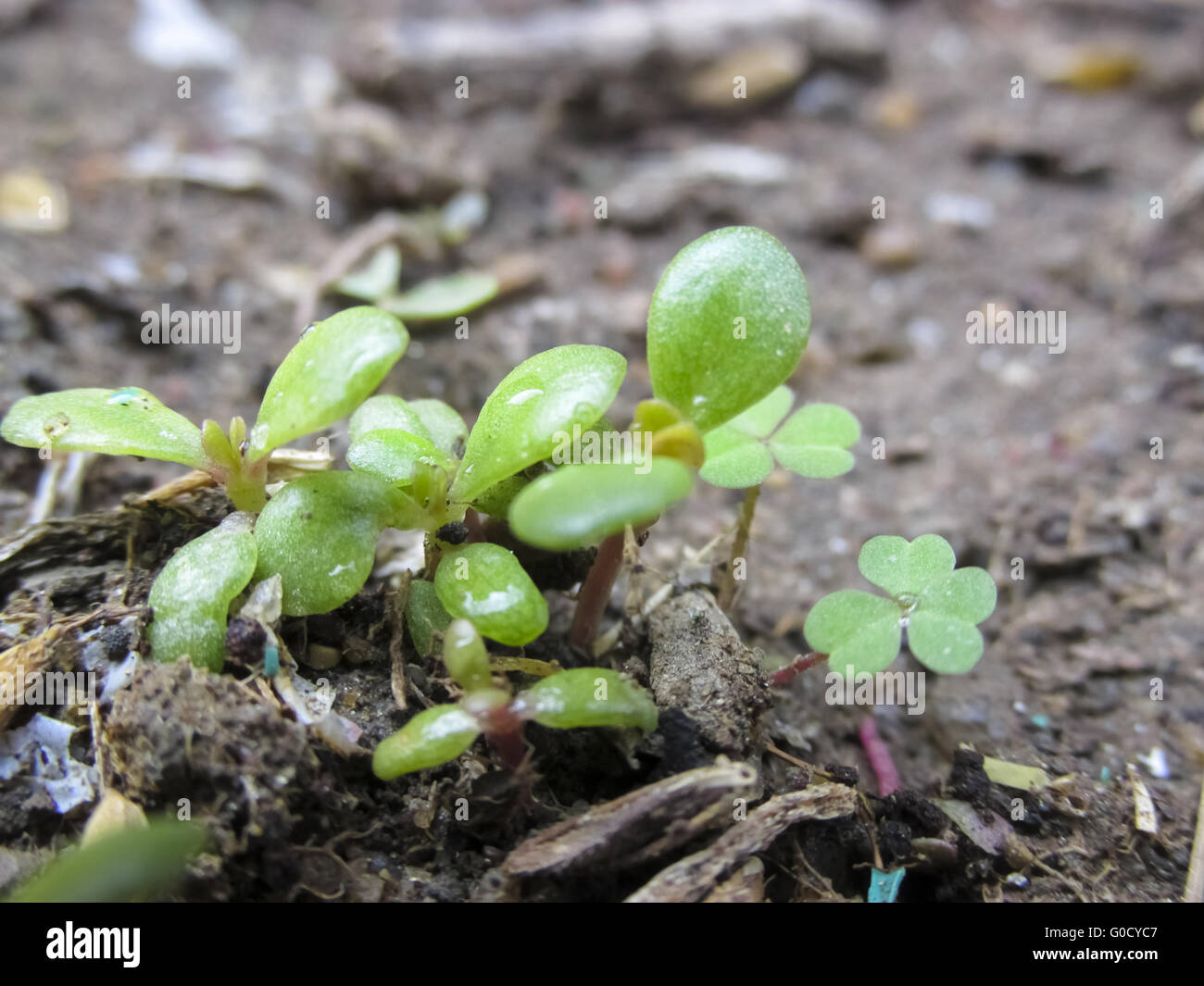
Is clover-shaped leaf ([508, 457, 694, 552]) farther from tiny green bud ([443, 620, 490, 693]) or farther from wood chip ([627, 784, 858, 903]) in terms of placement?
wood chip ([627, 784, 858, 903])

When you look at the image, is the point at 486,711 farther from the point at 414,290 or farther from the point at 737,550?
the point at 414,290

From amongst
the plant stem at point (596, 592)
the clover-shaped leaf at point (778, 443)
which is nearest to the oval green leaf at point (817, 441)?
the clover-shaped leaf at point (778, 443)

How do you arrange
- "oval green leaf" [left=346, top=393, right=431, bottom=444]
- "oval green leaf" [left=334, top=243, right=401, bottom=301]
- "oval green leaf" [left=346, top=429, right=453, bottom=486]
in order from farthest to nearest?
"oval green leaf" [left=334, top=243, right=401, bottom=301]
"oval green leaf" [left=346, top=393, right=431, bottom=444]
"oval green leaf" [left=346, top=429, right=453, bottom=486]

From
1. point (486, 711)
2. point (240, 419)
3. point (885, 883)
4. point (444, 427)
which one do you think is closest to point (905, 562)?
point (885, 883)

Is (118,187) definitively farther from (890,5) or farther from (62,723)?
(890,5)

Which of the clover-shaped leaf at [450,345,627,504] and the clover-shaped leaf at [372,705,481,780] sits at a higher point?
the clover-shaped leaf at [450,345,627,504]

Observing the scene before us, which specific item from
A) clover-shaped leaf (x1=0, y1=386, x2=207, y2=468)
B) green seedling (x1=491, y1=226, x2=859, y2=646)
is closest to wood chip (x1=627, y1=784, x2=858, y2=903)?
green seedling (x1=491, y1=226, x2=859, y2=646)
